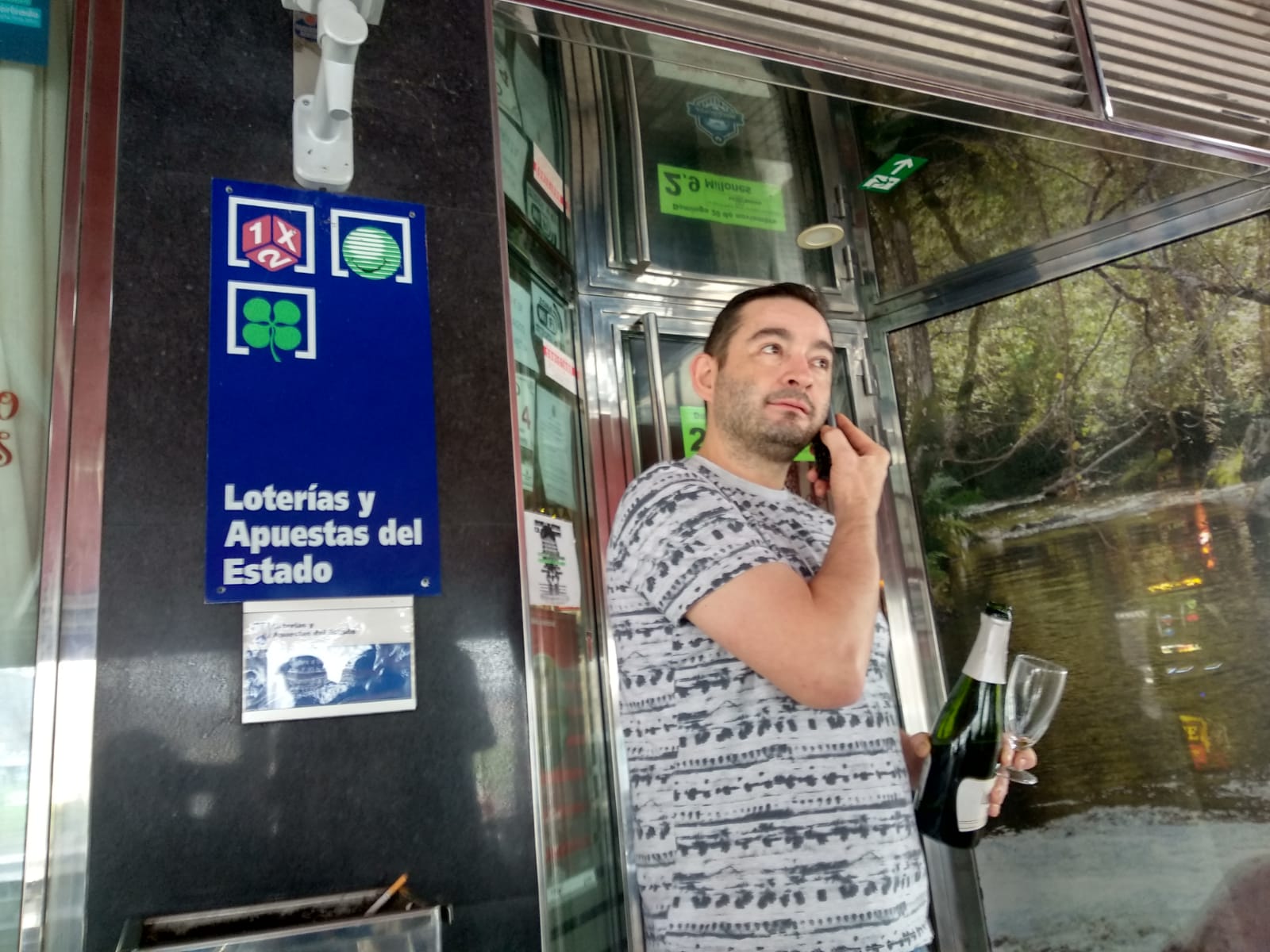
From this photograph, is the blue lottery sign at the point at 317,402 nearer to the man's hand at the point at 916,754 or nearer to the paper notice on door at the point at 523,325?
the paper notice on door at the point at 523,325

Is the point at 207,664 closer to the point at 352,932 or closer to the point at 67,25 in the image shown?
the point at 352,932

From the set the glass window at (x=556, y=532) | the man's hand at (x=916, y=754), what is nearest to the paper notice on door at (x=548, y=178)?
the glass window at (x=556, y=532)

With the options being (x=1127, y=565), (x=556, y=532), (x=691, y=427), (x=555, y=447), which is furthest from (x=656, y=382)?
(x=1127, y=565)

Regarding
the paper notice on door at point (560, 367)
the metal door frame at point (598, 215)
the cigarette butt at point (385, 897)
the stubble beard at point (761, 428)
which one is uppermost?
the metal door frame at point (598, 215)

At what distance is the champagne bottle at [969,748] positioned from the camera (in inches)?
63.0

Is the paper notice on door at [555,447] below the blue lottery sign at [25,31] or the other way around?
below

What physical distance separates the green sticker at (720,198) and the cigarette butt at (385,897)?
70.2 inches

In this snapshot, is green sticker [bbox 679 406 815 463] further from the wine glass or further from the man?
the man

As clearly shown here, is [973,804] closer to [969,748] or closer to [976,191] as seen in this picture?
[969,748]

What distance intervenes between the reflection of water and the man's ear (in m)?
1.15

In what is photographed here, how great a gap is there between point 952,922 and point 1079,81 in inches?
74.4

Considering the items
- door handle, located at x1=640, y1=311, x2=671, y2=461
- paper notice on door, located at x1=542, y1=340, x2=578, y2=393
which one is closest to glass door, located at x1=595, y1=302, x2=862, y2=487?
door handle, located at x1=640, y1=311, x2=671, y2=461

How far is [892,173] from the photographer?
2.65 metres

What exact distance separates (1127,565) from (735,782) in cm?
148
